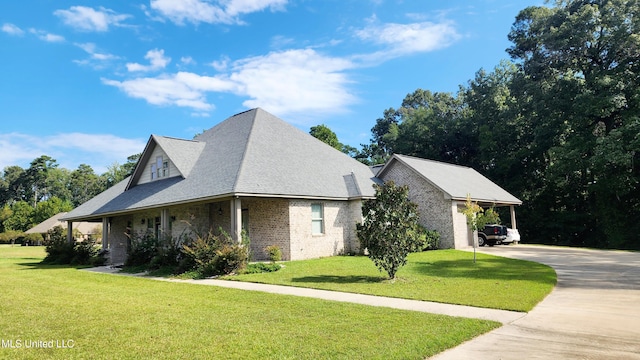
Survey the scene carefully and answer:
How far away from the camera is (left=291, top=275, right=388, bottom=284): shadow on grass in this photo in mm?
12916

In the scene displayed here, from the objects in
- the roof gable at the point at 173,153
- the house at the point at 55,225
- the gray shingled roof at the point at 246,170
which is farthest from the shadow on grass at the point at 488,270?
the house at the point at 55,225

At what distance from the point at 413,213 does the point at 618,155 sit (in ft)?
77.8

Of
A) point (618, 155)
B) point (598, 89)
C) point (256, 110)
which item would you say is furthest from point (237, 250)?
point (598, 89)

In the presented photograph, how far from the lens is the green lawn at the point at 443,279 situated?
32.0 feet

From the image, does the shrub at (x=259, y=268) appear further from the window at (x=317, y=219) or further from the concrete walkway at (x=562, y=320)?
the window at (x=317, y=219)

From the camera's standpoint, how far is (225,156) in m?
22.3

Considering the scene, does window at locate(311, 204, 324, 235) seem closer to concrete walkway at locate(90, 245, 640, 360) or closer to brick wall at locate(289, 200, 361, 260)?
brick wall at locate(289, 200, 361, 260)

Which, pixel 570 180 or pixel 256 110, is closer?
pixel 256 110

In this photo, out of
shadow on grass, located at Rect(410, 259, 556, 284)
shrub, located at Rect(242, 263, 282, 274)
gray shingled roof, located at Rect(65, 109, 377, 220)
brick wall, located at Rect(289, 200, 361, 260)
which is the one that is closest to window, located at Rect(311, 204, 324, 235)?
brick wall, located at Rect(289, 200, 361, 260)

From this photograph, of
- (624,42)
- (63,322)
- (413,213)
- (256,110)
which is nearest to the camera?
(63,322)

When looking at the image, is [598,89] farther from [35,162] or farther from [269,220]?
[35,162]

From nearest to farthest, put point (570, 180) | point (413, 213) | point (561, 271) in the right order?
point (413, 213)
point (561, 271)
point (570, 180)

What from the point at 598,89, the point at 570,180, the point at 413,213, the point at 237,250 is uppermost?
the point at 598,89

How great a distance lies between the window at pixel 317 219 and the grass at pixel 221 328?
34.9 ft
